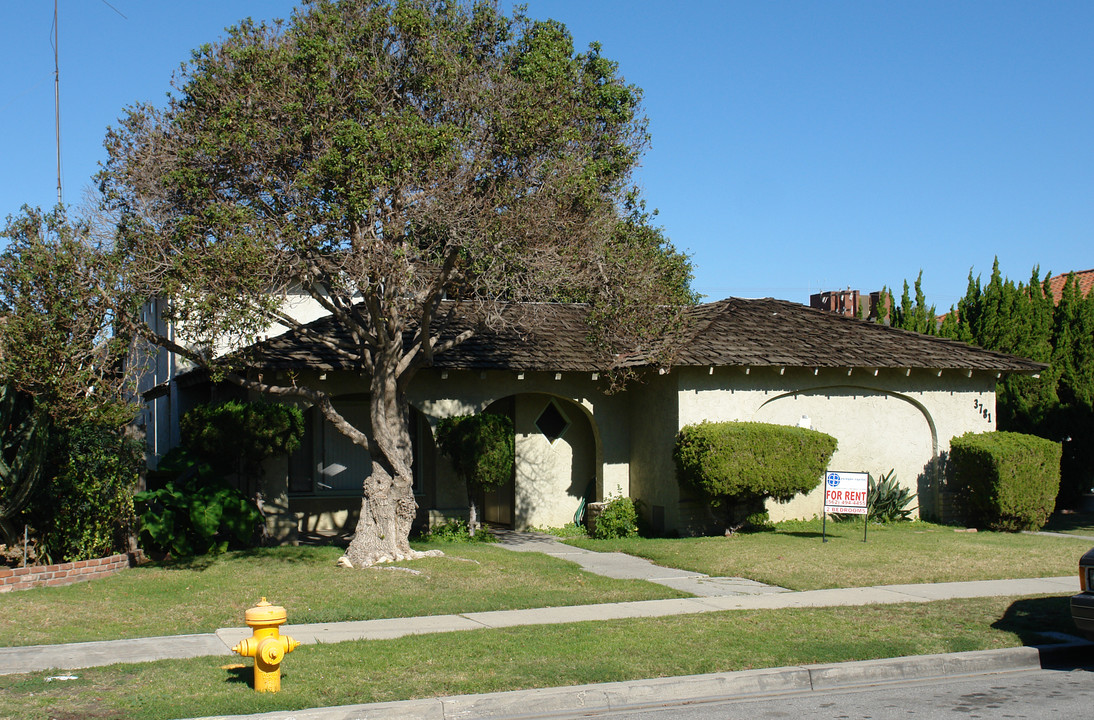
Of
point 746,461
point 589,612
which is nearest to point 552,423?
point 746,461

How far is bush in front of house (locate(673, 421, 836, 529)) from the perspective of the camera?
16.2 metres

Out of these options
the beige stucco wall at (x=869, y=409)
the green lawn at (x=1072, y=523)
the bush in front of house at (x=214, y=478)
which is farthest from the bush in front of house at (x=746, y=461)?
the bush in front of house at (x=214, y=478)

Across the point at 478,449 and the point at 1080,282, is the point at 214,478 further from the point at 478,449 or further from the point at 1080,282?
the point at 1080,282

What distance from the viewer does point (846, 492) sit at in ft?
53.2

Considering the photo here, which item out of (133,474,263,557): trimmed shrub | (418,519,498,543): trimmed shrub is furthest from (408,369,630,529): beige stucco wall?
(133,474,263,557): trimmed shrub

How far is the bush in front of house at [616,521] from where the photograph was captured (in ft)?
58.8

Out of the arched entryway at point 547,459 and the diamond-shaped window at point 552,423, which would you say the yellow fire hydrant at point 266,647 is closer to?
the arched entryway at point 547,459

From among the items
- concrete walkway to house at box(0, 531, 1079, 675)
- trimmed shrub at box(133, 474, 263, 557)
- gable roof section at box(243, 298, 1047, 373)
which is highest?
gable roof section at box(243, 298, 1047, 373)

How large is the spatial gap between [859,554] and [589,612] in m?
5.79

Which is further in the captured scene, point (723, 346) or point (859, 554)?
point (723, 346)

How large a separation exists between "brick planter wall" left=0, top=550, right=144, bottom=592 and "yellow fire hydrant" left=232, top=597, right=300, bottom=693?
19.4ft

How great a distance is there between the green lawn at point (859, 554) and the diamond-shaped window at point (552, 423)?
8.94ft

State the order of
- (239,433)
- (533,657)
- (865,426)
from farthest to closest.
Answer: (865,426), (239,433), (533,657)

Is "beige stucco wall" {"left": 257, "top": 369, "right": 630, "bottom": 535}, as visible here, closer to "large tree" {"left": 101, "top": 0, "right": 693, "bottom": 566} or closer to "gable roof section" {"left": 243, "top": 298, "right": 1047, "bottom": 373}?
"gable roof section" {"left": 243, "top": 298, "right": 1047, "bottom": 373}
